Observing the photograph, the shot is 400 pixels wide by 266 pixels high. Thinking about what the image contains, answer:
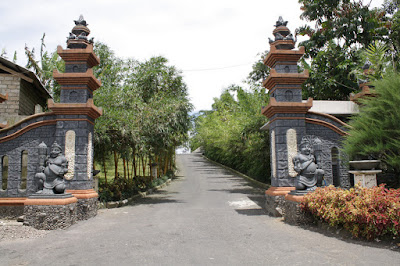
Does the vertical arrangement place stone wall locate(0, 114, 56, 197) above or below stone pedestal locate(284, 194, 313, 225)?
above

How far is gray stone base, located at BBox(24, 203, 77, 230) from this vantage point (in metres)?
7.98

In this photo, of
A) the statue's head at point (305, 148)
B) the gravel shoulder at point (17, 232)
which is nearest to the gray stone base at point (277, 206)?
the statue's head at point (305, 148)

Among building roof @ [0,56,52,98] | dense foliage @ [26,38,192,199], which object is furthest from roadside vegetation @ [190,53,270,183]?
building roof @ [0,56,52,98]

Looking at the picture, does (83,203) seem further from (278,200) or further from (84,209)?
(278,200)

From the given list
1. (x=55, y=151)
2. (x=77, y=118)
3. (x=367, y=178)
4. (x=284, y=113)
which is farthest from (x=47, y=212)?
(x=367, y=178)

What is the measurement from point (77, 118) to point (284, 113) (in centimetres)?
653

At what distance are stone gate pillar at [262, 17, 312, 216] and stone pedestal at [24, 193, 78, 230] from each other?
6058mm

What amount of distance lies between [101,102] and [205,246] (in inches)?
341

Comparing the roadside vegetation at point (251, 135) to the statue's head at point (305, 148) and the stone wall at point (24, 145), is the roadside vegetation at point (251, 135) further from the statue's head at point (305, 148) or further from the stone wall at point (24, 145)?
the stone wall at point (24, 145)

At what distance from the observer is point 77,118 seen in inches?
379

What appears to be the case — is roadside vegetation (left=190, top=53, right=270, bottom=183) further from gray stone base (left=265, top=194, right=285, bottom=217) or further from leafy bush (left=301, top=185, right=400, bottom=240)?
leafy bush (left=301, top=185, right=400, bottom=240)

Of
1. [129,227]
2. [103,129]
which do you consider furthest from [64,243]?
[103,129]

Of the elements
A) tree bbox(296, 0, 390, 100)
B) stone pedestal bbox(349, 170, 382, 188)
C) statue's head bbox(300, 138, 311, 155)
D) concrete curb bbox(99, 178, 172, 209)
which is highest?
tree bbox(296, 0, 390, 100)

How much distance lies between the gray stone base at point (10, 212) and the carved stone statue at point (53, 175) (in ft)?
4.52
